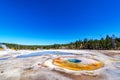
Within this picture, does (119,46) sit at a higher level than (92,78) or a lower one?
higher

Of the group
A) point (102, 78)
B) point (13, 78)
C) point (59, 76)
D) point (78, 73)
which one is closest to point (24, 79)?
point (13, 78)

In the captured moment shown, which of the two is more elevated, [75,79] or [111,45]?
[111,45]

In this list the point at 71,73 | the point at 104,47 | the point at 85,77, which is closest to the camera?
the point at 85,77

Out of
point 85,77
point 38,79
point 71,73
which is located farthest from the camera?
point 71,73

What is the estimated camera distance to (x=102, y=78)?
66.9 ft

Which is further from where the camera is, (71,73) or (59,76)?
(71,73)

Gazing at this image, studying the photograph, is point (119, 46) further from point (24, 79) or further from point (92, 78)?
point (24, 79)

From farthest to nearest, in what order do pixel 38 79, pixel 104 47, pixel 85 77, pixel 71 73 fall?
pixel 104 47 → pixel 71 73 → pixel 85 77 → pixel 38 79

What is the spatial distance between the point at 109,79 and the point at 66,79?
18.3 ft

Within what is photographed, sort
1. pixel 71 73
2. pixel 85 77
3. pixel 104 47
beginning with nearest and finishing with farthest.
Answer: pixel 85 77 < pixel 71 73 < pixel 104 47

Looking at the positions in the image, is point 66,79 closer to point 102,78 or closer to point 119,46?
point 102,78

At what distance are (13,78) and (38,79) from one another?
3.51m

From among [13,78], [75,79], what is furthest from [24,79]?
[75,79]

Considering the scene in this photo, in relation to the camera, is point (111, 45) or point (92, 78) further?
point (111, 45)
